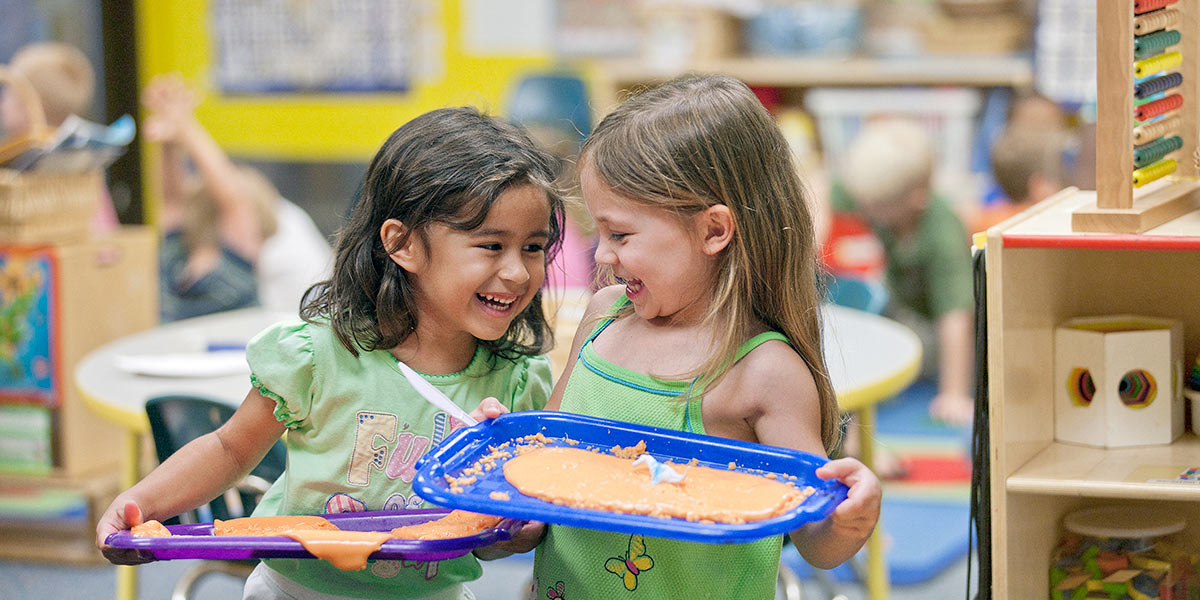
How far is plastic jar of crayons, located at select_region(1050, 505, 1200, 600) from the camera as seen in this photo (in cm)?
163

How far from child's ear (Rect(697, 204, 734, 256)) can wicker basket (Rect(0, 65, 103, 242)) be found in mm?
2531

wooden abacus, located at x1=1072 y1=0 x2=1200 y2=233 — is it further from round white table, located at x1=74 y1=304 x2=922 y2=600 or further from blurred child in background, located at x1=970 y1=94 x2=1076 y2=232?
blurred child in background, located at x1=970 y1=94 x2=1076 y2=232

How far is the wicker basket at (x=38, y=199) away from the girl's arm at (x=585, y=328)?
2319mm

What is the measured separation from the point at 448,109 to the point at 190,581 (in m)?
1.20

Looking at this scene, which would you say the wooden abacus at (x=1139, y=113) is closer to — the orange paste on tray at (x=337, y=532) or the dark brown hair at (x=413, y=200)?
the dark brown hair at (x=413, y=200)

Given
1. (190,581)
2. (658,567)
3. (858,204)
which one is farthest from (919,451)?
(658,567)

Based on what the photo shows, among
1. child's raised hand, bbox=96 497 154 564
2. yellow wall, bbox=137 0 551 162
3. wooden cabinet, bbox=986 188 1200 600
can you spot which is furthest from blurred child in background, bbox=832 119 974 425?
child's raised hand, bbox=96 497 154 564

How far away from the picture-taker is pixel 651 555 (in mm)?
1308

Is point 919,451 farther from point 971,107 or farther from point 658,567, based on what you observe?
point 658,567

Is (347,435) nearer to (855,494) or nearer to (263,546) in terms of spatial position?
(263,546)

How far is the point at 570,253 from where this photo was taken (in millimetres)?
4121

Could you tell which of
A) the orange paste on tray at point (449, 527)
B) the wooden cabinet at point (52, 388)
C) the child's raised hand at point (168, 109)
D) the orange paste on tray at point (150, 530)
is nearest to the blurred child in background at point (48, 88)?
the child's raised hand at point (168, 109)

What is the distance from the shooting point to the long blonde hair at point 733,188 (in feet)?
4.17

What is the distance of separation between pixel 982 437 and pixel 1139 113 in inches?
18.1
